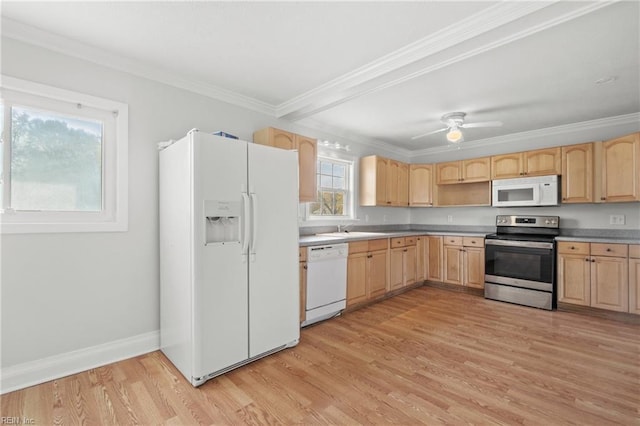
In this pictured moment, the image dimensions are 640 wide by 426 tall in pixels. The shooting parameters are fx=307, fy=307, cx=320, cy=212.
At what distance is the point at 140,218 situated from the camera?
106 inches

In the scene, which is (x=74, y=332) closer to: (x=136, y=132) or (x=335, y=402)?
(x=136, y=132)

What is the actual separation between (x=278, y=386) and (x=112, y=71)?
2818 millimetres

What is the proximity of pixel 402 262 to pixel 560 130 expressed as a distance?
293cm

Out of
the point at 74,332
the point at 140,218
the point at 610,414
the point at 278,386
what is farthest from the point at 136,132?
the point at 610,414

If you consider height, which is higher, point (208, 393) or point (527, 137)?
point (527, 137)

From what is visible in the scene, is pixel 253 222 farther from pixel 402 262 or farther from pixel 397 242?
pixel 402 262

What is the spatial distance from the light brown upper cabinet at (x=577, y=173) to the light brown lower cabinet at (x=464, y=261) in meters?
1.26

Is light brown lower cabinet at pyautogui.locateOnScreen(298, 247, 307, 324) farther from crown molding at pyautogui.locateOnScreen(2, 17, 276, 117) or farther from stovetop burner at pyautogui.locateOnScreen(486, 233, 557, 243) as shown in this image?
stovetop burner at pyautogui.locateOnScreen(486, 233, 557, 243)

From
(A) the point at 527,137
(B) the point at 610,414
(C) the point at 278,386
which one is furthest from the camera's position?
(A) the point at 527,137

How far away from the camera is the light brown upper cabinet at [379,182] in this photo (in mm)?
4840

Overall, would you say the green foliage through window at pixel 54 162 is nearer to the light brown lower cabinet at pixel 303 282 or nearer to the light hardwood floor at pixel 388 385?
the light hardwood floor at pixel 388 385

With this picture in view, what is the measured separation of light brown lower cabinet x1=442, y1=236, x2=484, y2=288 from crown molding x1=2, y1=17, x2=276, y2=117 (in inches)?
145

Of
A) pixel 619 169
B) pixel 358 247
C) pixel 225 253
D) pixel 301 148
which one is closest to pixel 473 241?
pixel 619 169

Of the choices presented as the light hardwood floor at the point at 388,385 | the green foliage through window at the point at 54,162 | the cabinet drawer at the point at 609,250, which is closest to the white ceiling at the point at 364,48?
the green foliage through window at the point at 54,162
